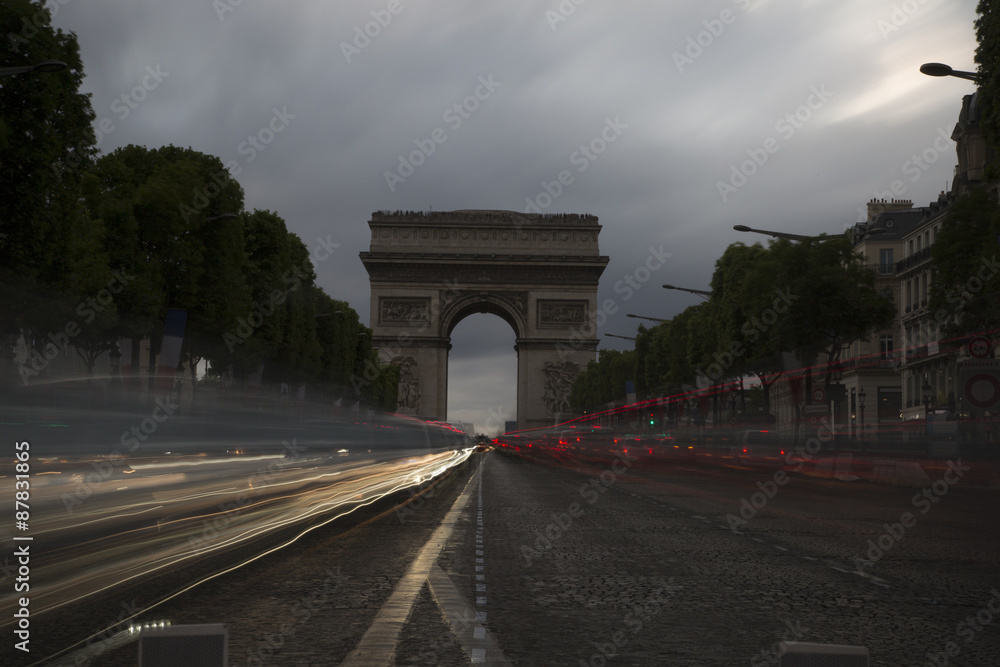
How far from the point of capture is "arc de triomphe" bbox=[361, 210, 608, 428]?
96.2 meters

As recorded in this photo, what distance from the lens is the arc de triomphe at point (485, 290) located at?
96.2 m

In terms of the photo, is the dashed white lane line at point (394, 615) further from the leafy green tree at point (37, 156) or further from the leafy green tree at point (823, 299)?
the leafy green tree at point (823, 299)

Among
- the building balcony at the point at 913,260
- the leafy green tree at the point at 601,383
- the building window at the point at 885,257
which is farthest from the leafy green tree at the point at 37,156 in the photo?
the leafy green tree at the point at 601,383

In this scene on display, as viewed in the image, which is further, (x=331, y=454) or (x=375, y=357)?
(x=375, y=357)

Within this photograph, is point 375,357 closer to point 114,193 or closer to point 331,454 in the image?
point 114,193

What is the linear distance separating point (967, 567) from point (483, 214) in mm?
88588

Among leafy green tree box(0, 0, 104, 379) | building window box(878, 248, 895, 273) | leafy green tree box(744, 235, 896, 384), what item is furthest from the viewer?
building window box(878, 248, 895, 273)

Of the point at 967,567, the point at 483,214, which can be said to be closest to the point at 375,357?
the point at 483,214

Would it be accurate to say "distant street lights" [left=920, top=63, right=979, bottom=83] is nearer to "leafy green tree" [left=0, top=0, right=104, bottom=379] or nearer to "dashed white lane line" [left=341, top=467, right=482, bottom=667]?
"dashed white lane line" [left=341, top=467, right=482, bottom=667]

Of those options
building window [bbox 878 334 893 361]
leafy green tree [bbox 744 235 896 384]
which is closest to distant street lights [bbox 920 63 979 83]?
leafy green tree [bbox 744 235 896 384]

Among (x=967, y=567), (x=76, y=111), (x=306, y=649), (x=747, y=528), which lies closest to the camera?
(x=306, y=649)

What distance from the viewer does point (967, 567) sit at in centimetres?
1145

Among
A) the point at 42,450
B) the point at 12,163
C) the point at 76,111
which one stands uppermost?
the point at 76,111

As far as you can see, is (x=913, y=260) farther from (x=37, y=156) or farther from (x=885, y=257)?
(x=37, y=156)
